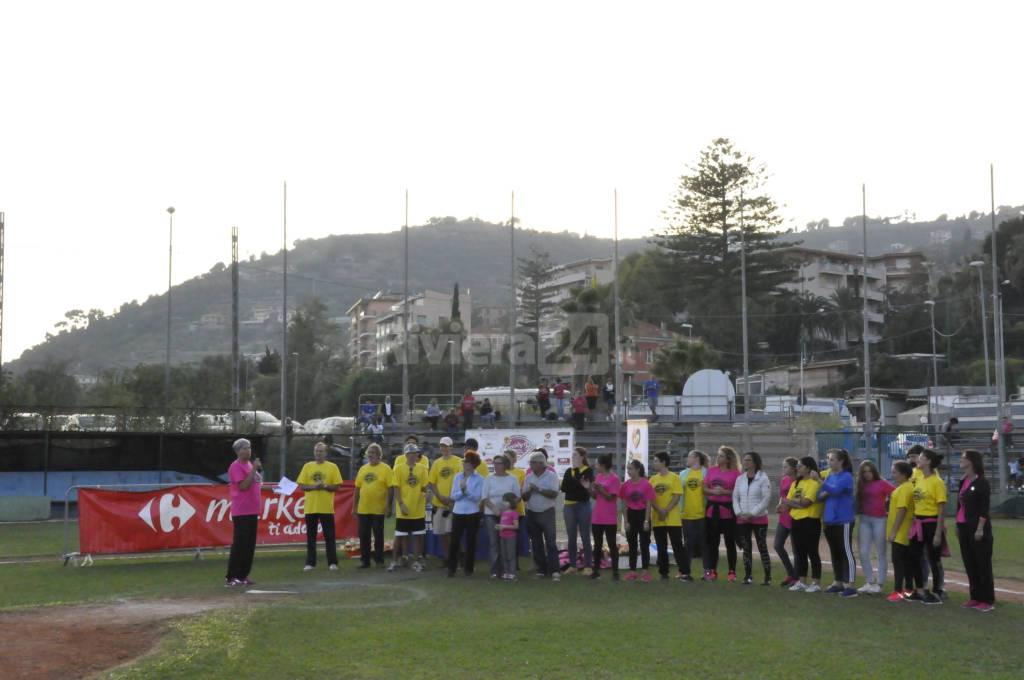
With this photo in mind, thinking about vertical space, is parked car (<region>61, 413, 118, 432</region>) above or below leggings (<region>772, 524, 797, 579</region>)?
above

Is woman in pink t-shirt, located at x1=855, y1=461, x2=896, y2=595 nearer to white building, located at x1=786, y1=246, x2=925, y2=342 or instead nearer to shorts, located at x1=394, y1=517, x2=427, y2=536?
shorts, located at x1=394, y1=517, x2=427, y2=536

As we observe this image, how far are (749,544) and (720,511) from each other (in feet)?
2.25

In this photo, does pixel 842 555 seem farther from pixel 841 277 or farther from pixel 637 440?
pixel 841 277

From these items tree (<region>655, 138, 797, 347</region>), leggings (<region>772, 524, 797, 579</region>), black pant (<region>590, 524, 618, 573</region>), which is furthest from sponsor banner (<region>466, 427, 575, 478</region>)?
tree (<region>655, 138, 797, 347</region>)

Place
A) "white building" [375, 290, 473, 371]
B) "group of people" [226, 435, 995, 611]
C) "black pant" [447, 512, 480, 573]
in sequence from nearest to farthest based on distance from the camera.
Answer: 1. "group of people" [226, 435, 995, 611]
2. "black pant" [447, 512, 480, 573]
3. "white building" [375, 290, 473, 371]

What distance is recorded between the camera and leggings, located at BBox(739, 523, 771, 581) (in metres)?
14.1

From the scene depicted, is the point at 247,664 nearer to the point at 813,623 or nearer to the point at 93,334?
the point at 813,623

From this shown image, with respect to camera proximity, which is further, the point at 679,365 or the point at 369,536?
the point at 679,365

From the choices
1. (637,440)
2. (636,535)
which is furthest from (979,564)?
(637,440)

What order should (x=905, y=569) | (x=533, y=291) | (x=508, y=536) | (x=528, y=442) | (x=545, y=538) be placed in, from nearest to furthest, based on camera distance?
(x=905, y=569), (x=508, y=536), (x=545, y=538), (x=528, y=442), (x=533, y=291)

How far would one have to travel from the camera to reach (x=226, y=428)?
37250 millimetres

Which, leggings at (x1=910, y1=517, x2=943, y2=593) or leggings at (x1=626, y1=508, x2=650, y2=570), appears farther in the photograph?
leggings at (x1=626, y1=508, x2=650, y2=570)

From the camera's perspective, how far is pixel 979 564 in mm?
12250

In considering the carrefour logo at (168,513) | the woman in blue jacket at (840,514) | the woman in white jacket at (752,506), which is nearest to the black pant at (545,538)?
the woman in white jacket at (752,506)
